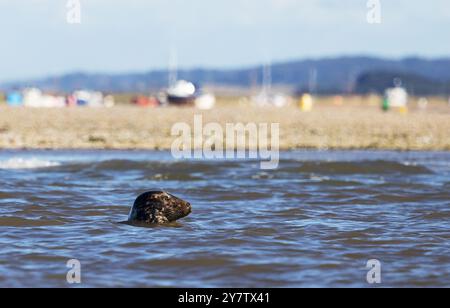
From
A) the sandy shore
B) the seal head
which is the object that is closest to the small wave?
the sandy shore

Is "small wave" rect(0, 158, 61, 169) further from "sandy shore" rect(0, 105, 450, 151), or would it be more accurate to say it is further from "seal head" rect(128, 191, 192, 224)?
"seal head" rect(128, 191, 192, 224)

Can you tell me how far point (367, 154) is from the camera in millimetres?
25172

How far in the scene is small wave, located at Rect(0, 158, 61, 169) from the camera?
66.3ft

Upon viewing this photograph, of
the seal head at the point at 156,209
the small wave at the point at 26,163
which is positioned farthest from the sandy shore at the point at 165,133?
the seal head at the point at 156,209

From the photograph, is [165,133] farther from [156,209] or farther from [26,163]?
[156,209]

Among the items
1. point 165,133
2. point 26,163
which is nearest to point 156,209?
point 26,163

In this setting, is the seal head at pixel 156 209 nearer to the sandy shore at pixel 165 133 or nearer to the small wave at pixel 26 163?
the small wave at pixel 26 163

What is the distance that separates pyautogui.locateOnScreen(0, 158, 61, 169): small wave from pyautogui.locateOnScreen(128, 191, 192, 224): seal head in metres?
8.06

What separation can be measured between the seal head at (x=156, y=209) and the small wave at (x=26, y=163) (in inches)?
317

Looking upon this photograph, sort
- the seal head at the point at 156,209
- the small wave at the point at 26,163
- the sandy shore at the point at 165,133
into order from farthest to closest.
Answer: the sandy shore at the point at 165,133, the small wave at the point at 26,163, the seal head at the point at 156,209

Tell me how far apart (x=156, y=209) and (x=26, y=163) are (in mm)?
9263

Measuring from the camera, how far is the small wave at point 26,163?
795 inches
